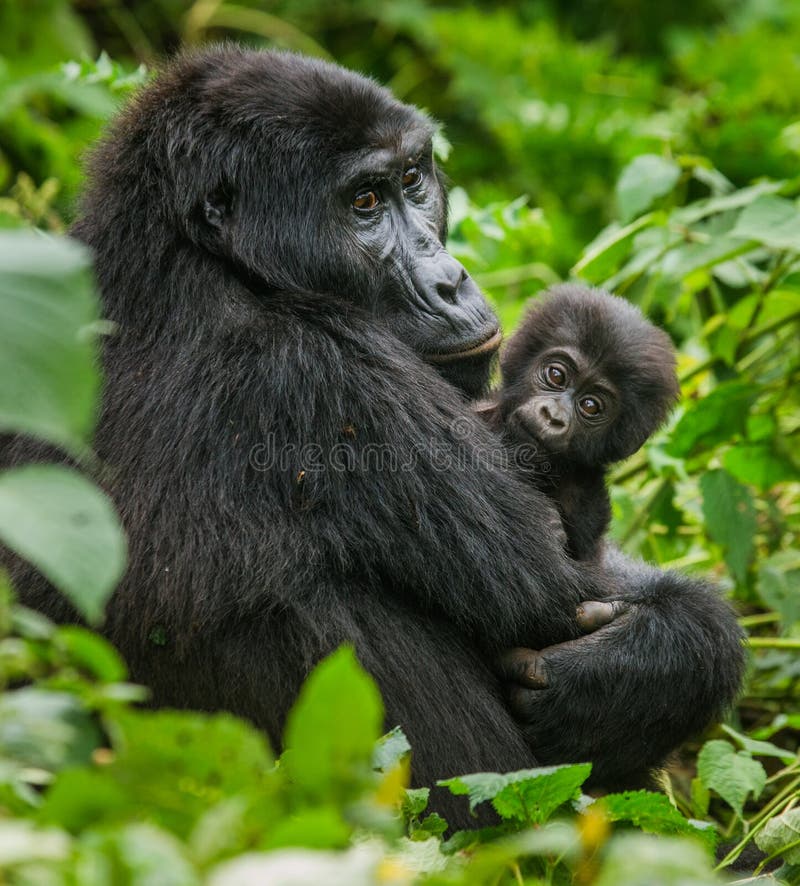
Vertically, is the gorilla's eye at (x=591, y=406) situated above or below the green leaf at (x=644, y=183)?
below

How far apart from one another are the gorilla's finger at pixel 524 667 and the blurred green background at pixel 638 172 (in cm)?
67

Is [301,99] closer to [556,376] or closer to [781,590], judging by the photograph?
[556,376]

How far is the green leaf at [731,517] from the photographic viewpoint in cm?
349

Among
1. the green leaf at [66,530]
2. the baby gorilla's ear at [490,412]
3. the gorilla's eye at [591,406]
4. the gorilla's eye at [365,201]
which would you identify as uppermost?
the gorilla's eye at [365,201]

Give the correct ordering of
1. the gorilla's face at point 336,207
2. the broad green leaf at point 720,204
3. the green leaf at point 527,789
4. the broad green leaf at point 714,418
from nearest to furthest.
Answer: the green leaf at point 527,789, the gorilla's face at point 336,207, the broad green leaf at point 714,418, the broad green leaf at point 720,204

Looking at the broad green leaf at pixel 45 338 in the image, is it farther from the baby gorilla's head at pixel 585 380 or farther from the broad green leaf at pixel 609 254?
the broad green leaf at pixel 609 254

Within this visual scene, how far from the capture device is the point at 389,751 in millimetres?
1883

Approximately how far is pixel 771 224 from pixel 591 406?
86 centimetres

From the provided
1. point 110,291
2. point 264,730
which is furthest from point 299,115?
point 264,730

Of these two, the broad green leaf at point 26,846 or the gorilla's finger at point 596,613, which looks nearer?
the broad green leaf at point 26,846

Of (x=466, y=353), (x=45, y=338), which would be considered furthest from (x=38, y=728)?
(x=466, y=353)

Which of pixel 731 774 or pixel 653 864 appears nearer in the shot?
pixel 653 864

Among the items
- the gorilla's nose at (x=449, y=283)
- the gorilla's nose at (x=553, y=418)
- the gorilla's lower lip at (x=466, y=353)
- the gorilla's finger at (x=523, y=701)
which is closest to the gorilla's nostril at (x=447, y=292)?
the gorilla's nose at (x=449, y=283)

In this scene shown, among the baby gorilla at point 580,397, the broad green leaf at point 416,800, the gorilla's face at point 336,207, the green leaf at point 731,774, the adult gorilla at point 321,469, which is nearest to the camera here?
the broad green leaf at point 416,800
